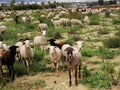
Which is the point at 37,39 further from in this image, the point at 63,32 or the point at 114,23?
the point at 114,23

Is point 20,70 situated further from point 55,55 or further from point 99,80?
point 99,80

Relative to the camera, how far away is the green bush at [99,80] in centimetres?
1138

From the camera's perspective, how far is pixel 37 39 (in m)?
18.0

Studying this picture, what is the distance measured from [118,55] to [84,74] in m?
3.84

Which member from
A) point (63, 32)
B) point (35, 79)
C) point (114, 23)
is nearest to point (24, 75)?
point (35, 79)

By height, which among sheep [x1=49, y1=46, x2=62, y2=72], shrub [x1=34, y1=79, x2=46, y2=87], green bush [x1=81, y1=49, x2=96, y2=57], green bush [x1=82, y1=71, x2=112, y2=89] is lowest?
green bush [x1=81, y1=49, x2=96, y2=57]

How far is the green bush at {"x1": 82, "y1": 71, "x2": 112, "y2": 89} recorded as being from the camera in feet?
37.3

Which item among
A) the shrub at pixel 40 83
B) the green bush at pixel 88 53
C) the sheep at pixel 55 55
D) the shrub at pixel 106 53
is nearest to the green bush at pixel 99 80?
the shrub at pixel 40 83

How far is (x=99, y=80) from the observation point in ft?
38.6

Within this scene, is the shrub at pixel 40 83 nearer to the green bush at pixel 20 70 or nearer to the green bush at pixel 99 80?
the green bush at pixel 20 70

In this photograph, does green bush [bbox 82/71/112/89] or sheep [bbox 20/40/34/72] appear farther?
sheep [bbox 20/40/34/72]

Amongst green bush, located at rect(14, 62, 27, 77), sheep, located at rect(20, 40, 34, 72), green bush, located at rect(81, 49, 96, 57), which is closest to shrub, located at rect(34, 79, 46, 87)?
green bush, located at rect(14, 62, 27, 77)

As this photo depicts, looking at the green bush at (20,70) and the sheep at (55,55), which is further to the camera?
the sheep at (55,55)

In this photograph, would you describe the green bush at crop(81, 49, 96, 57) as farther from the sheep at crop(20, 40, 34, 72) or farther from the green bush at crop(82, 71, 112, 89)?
the green bush at crop(82, 71, 112, 89)
